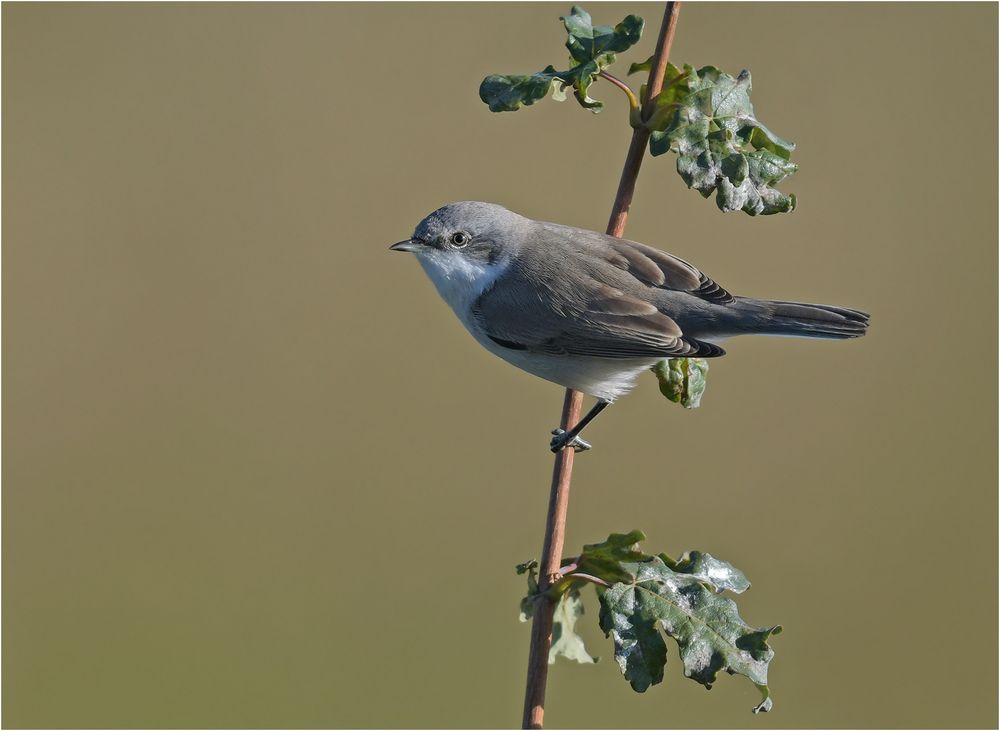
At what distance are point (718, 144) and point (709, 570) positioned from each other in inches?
33.9

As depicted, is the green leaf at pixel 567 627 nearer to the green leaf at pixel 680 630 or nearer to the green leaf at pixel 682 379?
the green leaf at pixel 680 630

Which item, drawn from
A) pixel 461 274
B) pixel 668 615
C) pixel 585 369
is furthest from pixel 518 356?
pixel 668 615

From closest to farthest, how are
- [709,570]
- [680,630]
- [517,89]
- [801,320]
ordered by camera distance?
[680,630], [709,570], [517,89], [801,320]

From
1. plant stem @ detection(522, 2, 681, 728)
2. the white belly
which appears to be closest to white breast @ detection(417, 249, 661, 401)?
the white belly

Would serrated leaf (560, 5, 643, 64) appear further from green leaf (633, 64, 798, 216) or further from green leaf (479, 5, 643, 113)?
Result: green leaf (633, 64, 798, 216)

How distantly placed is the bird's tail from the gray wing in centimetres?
11

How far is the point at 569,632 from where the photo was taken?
2338 mm

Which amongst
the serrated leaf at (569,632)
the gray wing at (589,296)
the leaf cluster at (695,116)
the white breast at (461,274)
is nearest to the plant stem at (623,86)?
the leaf cluster at (695,116)

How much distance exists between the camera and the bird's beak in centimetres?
285

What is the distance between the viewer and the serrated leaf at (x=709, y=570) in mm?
1996

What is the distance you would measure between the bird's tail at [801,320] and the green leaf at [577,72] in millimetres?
935

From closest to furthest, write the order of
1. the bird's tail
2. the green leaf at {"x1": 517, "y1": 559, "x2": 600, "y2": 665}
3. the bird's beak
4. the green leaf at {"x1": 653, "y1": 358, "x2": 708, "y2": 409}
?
the green leaf at {"x1": 517, "y1": 559, "x2": 600, "y2": 665}, the green leaf at {"x1": 653, "y1": 358, "x2": 708, "y2": 409}, the bird's tail, the bird's beak

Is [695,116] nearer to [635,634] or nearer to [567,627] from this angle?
[635,634]

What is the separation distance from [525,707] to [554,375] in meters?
1.01
